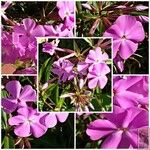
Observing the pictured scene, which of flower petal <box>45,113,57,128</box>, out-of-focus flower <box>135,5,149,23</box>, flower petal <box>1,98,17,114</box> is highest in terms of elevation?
out-of-focus flower <box>135,5,149,23</box>

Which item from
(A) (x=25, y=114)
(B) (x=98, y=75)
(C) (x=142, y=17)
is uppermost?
(C) (x=142, y=17)

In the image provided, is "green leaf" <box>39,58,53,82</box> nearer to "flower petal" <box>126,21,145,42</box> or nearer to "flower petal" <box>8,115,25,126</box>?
"flower petal" <box>8,115,25,126</box>

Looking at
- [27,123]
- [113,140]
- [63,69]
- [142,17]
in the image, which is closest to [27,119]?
[27,123]

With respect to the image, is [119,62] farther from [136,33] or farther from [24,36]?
[24,36]

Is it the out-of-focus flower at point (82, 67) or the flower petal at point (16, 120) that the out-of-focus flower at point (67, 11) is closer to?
the out-of-focus flower at point (82, 67)

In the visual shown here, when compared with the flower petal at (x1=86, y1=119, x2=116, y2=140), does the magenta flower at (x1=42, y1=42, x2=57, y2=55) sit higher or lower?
higher

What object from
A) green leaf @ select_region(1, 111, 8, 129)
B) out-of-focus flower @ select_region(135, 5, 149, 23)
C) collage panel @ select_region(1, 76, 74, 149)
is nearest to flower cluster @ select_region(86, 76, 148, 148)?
collage panel @ select_region(1, 76, 74, 149)

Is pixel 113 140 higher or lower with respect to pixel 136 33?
lower
